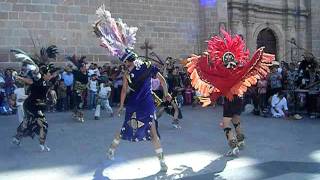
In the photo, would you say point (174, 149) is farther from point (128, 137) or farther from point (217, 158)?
point (128, 137)

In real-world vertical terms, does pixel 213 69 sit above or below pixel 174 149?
above

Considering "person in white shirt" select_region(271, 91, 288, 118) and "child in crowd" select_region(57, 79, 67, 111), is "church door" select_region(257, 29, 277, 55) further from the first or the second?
"child in crowd" select_region(57, 79, 67, 111)

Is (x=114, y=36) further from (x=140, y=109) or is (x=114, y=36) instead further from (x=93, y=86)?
(x=93, y=86)

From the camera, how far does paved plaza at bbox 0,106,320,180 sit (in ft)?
22.5

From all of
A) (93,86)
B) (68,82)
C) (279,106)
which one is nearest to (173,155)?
(279,106)

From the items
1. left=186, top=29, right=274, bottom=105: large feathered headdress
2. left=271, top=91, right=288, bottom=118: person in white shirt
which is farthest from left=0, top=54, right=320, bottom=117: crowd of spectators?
left=186, top=29, right=274, bottom=105: large feathered headdress

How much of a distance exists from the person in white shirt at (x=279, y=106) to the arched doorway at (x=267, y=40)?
11.1m

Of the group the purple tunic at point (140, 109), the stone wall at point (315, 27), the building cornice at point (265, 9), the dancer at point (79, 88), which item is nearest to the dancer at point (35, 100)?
the purple tunic at point (140, 109)

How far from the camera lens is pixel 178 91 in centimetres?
1661

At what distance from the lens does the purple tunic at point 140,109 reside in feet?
22.9

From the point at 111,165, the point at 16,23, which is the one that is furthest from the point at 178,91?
the point at 111,165

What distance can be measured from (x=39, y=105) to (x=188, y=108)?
29.5ft

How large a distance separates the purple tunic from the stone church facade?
10.9 metres

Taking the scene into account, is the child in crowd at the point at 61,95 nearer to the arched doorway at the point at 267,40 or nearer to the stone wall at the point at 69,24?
the stone wall at the point at 69,24
